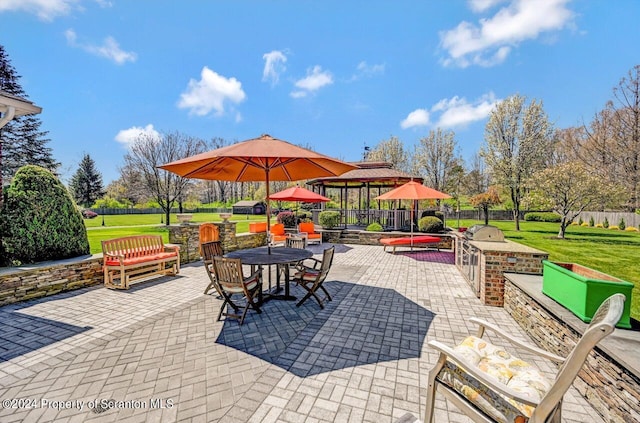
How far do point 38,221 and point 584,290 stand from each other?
8.58 m

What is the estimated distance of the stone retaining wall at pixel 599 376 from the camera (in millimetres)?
1958

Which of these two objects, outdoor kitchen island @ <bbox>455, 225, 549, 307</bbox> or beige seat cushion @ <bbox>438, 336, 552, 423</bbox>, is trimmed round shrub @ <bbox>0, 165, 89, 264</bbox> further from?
outdoor kitchen island @ <bbox>455, 225, 549, 307</bbox>

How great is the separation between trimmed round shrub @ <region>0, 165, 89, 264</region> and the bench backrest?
0.73 meters

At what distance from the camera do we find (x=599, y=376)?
226cm

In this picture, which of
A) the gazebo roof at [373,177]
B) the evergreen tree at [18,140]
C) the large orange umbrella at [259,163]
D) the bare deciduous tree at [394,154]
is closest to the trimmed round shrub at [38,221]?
the large orange umbrella at [259,163]

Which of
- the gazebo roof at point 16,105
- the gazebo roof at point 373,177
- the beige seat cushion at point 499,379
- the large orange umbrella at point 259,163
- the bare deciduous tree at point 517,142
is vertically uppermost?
the bare deciduous tree at point 517,142

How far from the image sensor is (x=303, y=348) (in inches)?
129

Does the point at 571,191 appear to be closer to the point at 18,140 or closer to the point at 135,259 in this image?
the point at 135,259

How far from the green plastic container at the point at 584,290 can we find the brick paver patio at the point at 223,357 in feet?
2.46

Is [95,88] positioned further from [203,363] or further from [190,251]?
[203,363]

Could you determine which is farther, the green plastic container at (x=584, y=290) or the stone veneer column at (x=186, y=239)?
the stone veneer column at (x=186, y=239)

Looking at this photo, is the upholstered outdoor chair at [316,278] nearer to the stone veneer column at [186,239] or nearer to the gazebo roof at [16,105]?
the stone veneer column at [186,239]

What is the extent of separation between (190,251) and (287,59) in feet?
31.2

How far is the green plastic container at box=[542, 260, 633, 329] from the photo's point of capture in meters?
2.58
